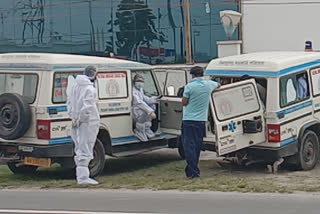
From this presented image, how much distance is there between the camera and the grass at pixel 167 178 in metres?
10.7

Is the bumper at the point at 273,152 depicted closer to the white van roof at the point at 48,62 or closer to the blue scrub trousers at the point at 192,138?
the blue scrub trousers at the point at 192,138

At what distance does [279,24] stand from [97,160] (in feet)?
56.1

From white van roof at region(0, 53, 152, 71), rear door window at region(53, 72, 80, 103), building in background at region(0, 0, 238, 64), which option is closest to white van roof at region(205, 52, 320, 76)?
white van roof at region(0, 53, 152, 71)

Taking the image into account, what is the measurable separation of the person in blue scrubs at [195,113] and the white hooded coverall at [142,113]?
177 centimetres

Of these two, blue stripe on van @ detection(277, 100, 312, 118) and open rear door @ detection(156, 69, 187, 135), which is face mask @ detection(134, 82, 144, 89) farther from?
blue stripe on van @ detection(277, 100, 312, 118)

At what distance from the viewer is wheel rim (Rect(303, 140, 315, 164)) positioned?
13.0m

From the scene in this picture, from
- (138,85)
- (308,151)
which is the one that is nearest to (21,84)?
(138,85)

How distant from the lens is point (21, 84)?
1243 centimetres

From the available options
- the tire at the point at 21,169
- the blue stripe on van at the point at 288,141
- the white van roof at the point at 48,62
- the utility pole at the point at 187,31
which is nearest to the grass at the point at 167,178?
the tire at the point at 21,169

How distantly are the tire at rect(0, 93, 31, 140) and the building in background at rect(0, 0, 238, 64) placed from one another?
60.1ft

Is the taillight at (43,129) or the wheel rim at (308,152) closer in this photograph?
the taillight at (43,129)

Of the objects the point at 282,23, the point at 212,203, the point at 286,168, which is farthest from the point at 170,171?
the point at 282,23

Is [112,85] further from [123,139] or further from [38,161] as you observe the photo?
[38,161]

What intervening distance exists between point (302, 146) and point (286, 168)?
0.58m
